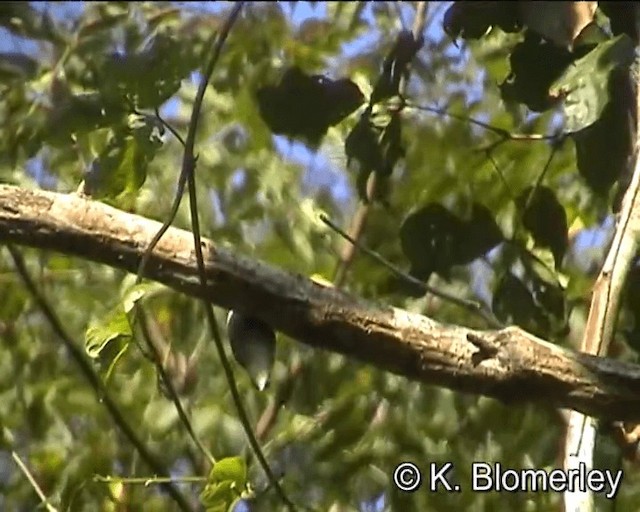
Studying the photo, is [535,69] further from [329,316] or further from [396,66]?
[329,316]

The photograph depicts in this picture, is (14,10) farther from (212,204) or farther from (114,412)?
(114,412)

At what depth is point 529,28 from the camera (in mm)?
629

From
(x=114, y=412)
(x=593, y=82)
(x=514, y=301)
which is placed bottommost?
(x=114, y=412)

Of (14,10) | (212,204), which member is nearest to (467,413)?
(212,204)

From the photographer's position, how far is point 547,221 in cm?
72

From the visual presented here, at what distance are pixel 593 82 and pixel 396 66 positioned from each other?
0.47 feet

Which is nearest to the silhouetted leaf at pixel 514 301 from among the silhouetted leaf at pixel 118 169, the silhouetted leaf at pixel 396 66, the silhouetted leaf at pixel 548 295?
the silhouetted leaf at pixel 548 295

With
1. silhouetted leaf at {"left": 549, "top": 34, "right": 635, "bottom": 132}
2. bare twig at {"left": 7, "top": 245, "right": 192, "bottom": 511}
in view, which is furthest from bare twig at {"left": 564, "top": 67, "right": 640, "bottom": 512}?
bare twig at {"left": 7, "top": 245, "right": 192, "bottom": 511}

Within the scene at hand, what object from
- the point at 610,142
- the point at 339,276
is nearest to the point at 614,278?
the point at 610,142

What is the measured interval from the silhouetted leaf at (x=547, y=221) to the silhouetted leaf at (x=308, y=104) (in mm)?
129

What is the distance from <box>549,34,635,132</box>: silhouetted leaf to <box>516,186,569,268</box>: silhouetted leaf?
129 millimetres

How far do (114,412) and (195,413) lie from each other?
14cm

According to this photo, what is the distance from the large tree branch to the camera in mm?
525

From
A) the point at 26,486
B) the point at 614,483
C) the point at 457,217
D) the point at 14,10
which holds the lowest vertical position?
the point at 26,486
